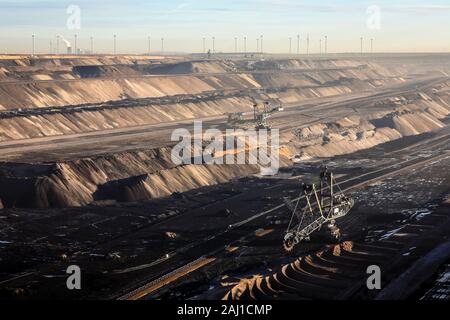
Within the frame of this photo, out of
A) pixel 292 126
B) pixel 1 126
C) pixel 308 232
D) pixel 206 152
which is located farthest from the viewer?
pixel 292 126

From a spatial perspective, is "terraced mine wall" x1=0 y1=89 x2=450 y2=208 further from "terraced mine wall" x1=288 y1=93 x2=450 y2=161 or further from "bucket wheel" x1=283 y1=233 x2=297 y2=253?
"bucket wheel" x1=283 y1=233 x2=297 y2=253

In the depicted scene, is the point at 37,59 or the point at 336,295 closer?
the point at 336,295

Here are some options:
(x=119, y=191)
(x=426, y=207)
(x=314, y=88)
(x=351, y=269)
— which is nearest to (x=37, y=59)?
(x=314, y=88)

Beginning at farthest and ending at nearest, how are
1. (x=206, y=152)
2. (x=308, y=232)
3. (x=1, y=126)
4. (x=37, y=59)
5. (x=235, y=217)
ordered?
(x=37, y=59)
(x=1, y=126)
(x=206, y=152)
(x=235, y=217)
(x=308, y=232)

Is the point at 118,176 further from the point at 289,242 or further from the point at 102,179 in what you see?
the point at 289,242

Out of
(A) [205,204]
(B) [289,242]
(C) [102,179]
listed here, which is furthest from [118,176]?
(B) [289,242]

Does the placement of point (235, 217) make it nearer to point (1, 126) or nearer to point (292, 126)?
point (1, 126)

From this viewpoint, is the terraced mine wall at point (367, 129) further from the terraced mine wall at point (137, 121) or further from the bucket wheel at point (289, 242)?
the bucket wheel at point (289, 242)

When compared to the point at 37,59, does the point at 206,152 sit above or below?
below

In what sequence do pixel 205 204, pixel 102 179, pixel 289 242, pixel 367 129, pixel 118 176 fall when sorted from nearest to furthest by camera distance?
1. pixel 289 242
2. pixel 205 204
3. pixel 102 179
4. pixel 118 176
5. pixel 367 129
